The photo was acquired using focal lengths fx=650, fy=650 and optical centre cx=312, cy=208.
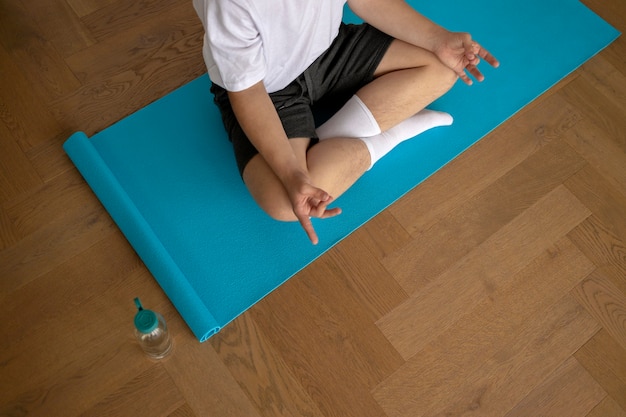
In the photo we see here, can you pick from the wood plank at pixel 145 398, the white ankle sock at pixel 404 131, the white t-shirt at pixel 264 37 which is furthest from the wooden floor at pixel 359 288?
the white t-shirt at pixel 264 37

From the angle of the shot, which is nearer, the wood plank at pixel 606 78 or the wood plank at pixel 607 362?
the wood plank at pixel 607 362

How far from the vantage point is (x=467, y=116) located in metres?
1.39

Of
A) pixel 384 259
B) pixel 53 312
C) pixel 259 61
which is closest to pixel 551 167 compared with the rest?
pixel 384 259

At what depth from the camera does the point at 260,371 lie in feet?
3.77

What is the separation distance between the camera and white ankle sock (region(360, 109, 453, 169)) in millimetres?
1256

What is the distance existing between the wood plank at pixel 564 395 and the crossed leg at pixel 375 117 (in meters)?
0.51

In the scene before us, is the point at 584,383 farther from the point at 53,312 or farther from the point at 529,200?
the point at 53,312

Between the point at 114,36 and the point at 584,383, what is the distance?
1.21 meters

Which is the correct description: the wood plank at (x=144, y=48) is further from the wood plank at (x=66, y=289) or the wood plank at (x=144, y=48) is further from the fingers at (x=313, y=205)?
the fingers at (x=313, y=205)

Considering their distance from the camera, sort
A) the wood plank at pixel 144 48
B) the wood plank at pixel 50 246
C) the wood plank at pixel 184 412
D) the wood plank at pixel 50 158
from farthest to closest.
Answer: the wood plank at pixel 144 48 < the wood plank at pixel 50 158 < the wood plank at pixel 50 246 < the wood plank at pixel 184 412

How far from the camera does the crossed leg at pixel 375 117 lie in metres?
1.17

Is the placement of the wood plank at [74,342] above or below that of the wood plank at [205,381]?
above

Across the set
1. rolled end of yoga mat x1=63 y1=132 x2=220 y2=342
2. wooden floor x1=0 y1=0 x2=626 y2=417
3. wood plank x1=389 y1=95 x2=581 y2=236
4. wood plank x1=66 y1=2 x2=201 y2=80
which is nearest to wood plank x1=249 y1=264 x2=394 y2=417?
wooden floor x1=0 y1=0 x2=626 y2=417

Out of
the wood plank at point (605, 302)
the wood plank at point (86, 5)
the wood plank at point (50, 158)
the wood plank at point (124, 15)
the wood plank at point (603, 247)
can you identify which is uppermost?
the wood plank at point (86, 5)
